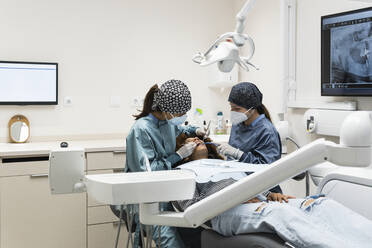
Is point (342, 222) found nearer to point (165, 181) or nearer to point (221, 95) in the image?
point (165, 181)

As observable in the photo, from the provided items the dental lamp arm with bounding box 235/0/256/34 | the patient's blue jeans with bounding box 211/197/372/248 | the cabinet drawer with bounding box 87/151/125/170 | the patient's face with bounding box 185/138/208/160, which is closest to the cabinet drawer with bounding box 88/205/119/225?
the cabinet drawer with bounding box 87/151/125/170

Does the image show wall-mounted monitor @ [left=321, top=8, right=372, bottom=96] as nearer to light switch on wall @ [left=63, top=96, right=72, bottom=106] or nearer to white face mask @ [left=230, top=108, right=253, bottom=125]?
white face mask @ [left=230, top=108, right=253, bottom=125]

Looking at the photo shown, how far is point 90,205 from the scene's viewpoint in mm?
2922

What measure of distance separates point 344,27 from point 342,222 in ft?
5.74

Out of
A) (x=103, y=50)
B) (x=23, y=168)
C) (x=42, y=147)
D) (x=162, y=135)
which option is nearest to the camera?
(x=162, y=135)

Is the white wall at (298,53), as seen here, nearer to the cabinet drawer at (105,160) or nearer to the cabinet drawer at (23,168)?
the cabinet drawer at (105,160)

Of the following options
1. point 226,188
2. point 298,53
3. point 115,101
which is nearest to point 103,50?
point 115,101

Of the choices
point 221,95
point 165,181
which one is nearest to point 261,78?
point 221,95

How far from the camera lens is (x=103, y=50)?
11.4ft

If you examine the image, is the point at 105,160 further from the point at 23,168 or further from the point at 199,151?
the point at 199,151

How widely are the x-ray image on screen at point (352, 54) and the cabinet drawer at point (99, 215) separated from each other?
1972mm

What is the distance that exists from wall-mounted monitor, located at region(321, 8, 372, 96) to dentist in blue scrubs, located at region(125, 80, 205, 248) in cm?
118

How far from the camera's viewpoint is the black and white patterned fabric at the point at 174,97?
1.95 m

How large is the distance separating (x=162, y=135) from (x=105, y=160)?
3.07 ft
